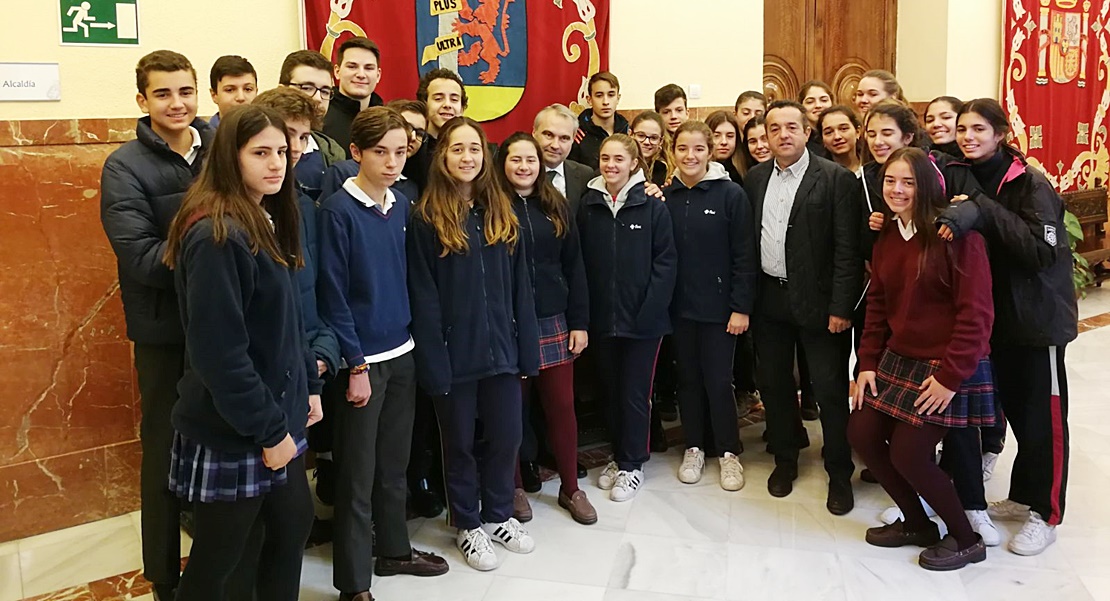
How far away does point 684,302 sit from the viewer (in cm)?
330

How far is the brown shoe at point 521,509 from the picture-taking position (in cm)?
306

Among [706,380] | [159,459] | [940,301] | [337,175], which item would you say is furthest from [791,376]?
[159,459]

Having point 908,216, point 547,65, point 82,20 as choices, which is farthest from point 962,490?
point 82,20

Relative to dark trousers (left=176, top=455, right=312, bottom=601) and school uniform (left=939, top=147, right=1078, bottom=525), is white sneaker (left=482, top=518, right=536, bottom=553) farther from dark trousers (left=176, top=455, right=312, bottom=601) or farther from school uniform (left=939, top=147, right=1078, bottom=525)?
school uniform (left=939, top=147, right=1078, bottom=525)

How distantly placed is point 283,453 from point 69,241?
5.59 ft

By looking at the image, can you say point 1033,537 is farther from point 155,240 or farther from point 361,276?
point 155,240

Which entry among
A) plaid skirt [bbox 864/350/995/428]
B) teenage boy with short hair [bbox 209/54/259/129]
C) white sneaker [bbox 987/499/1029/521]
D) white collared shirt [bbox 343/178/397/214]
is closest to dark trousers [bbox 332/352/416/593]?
white collared shirt [bbox 343/178/397/214]

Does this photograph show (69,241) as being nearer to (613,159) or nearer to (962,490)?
(613,159)

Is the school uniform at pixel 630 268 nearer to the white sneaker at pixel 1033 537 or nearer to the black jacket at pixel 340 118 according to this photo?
the black jacket at pixel 340 118

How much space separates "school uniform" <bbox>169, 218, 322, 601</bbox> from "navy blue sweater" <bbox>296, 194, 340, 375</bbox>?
259mm

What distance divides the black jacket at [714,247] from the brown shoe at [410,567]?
1293 mm

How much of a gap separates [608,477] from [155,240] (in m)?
1.86

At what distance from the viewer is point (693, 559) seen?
2818mm

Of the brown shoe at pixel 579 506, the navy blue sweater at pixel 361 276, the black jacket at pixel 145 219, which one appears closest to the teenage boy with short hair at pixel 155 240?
the black jacket at pixel 145 219
